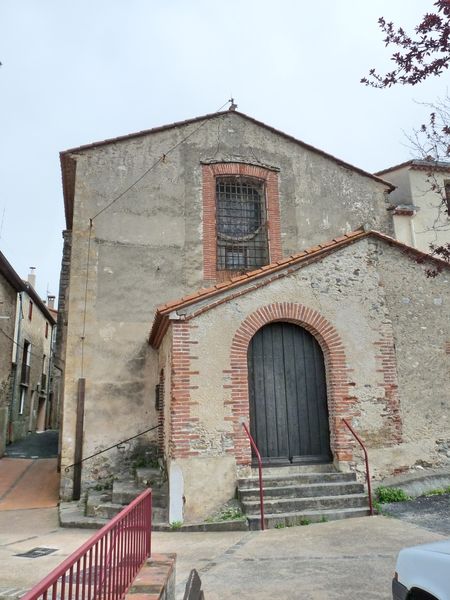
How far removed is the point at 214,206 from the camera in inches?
479

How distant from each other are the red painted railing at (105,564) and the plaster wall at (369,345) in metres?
3.66

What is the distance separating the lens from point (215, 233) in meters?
12.0

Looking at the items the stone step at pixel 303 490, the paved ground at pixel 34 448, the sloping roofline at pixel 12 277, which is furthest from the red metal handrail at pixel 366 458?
the sloping roofline at pixel 12 277

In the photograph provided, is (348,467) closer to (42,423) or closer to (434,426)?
(434,426)

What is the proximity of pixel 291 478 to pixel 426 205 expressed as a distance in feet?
41.9

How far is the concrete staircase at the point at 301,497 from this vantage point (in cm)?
728

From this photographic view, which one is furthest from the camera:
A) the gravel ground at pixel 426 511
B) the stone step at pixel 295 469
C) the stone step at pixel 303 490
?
the stone step at pixel 295 469

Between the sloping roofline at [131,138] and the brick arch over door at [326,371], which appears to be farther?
the sloping roofline at [131,138]

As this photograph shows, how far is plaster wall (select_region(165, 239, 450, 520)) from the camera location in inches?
311

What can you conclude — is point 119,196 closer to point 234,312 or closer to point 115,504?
point 234,312

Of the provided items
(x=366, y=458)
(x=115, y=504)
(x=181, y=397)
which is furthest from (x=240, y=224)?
(x=115, y=504)

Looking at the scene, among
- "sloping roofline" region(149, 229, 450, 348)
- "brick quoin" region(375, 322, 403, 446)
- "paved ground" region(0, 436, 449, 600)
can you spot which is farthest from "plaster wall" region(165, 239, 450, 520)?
"paved ground" region(0, 436, 449, 600)

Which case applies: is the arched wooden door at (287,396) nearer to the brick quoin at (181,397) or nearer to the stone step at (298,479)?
the stone step at (298,479)

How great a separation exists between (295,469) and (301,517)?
1.04 m
